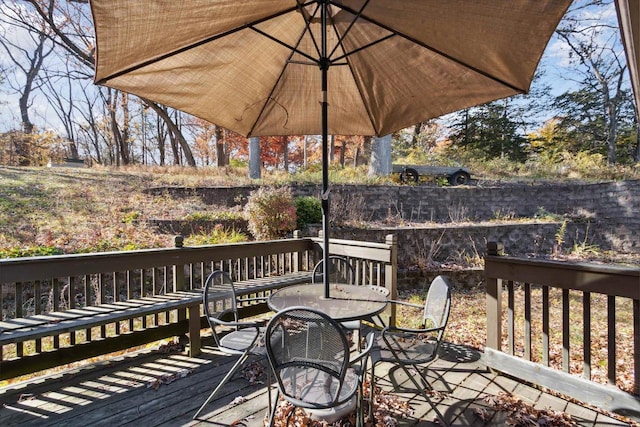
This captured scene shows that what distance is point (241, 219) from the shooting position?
7055 mm

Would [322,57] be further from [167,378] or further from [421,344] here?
[167,378]

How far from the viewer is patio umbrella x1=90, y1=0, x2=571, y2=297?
180 cm

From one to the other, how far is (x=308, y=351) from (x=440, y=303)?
1041 mm

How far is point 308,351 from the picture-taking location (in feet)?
5.29

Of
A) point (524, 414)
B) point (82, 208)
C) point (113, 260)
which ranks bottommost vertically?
point (524, 414)

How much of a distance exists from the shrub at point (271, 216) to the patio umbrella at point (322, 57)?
8.90 ft

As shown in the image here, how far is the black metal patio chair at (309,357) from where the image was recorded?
1.54 meters

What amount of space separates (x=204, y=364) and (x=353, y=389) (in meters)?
1.72

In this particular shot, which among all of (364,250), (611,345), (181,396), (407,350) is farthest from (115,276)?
(611,345)

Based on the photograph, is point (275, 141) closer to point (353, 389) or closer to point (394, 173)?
point (394, 173)

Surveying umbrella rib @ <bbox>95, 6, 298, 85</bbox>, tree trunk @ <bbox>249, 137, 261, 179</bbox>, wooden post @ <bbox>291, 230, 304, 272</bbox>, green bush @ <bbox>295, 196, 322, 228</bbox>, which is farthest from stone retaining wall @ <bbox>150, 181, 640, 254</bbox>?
umbrella rib @ <bbox>95, 6, 298, 85</bbox>

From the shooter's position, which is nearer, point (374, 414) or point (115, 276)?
point (374, 414)

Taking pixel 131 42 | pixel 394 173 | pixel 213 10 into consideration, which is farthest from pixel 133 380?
pixel 394 173

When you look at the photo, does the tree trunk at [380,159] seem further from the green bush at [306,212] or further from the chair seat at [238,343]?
the chair seat at [238,343]
